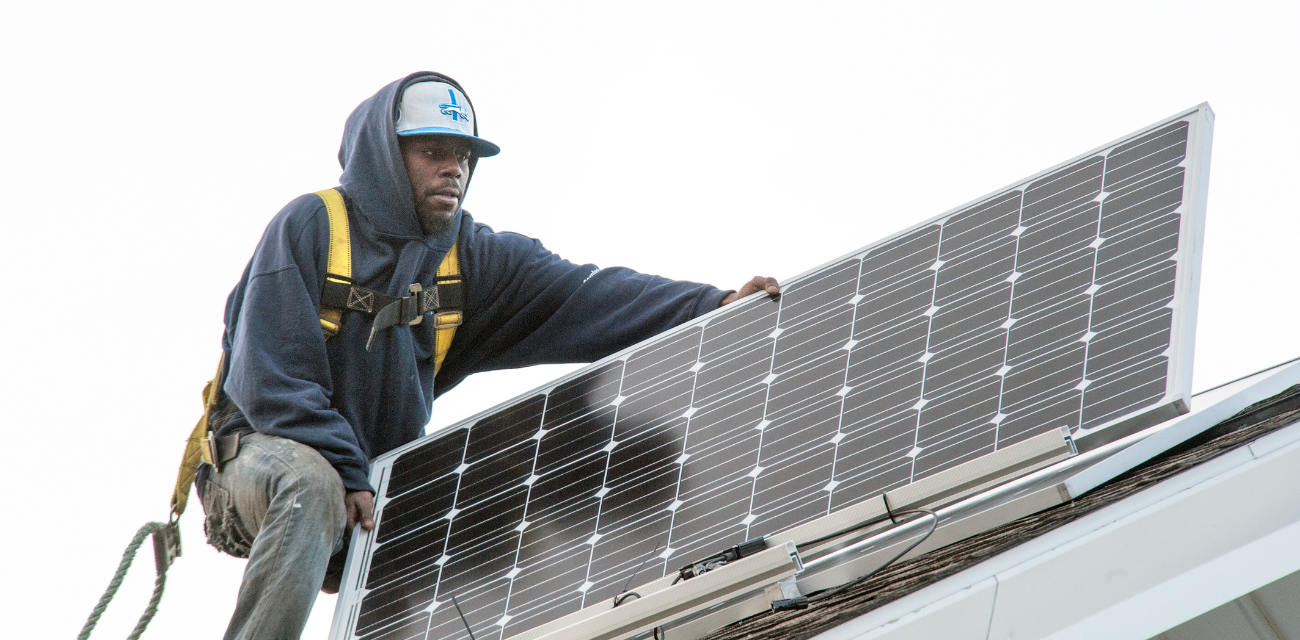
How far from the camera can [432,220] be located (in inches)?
240

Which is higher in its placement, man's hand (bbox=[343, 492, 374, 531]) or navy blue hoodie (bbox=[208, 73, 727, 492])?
navy blue hoodie (bbox=[208, 73, 727, 492])

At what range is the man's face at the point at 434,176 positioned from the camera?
610 centimetres

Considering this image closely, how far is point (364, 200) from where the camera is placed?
5.98 meters

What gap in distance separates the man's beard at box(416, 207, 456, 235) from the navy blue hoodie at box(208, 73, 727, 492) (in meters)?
0.04

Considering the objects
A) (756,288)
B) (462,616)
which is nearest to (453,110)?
(756,288)

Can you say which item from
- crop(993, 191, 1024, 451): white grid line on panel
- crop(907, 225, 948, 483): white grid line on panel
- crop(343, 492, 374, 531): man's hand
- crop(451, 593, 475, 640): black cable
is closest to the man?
crop(343, 492, 374, 531): man's hand

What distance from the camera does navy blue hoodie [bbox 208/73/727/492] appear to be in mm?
5430

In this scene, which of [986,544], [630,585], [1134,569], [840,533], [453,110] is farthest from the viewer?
[453,110]

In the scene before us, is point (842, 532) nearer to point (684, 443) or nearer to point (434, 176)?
Result: point (684, 443)

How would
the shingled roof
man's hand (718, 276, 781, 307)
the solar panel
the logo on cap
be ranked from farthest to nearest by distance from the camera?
the logo on cap, man's hand (718, 276, 781, 307), the solar panel, the shingled roof

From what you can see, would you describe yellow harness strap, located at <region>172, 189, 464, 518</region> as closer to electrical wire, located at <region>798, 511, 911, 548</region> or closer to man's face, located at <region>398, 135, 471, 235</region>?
man's face, located at <region>398, 135, 471, 235</region>

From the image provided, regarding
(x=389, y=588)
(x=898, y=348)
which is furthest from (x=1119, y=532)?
(x=389, y=588)

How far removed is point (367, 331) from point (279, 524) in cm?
104

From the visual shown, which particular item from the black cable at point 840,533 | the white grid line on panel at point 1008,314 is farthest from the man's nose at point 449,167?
the black cable at point 840,533
